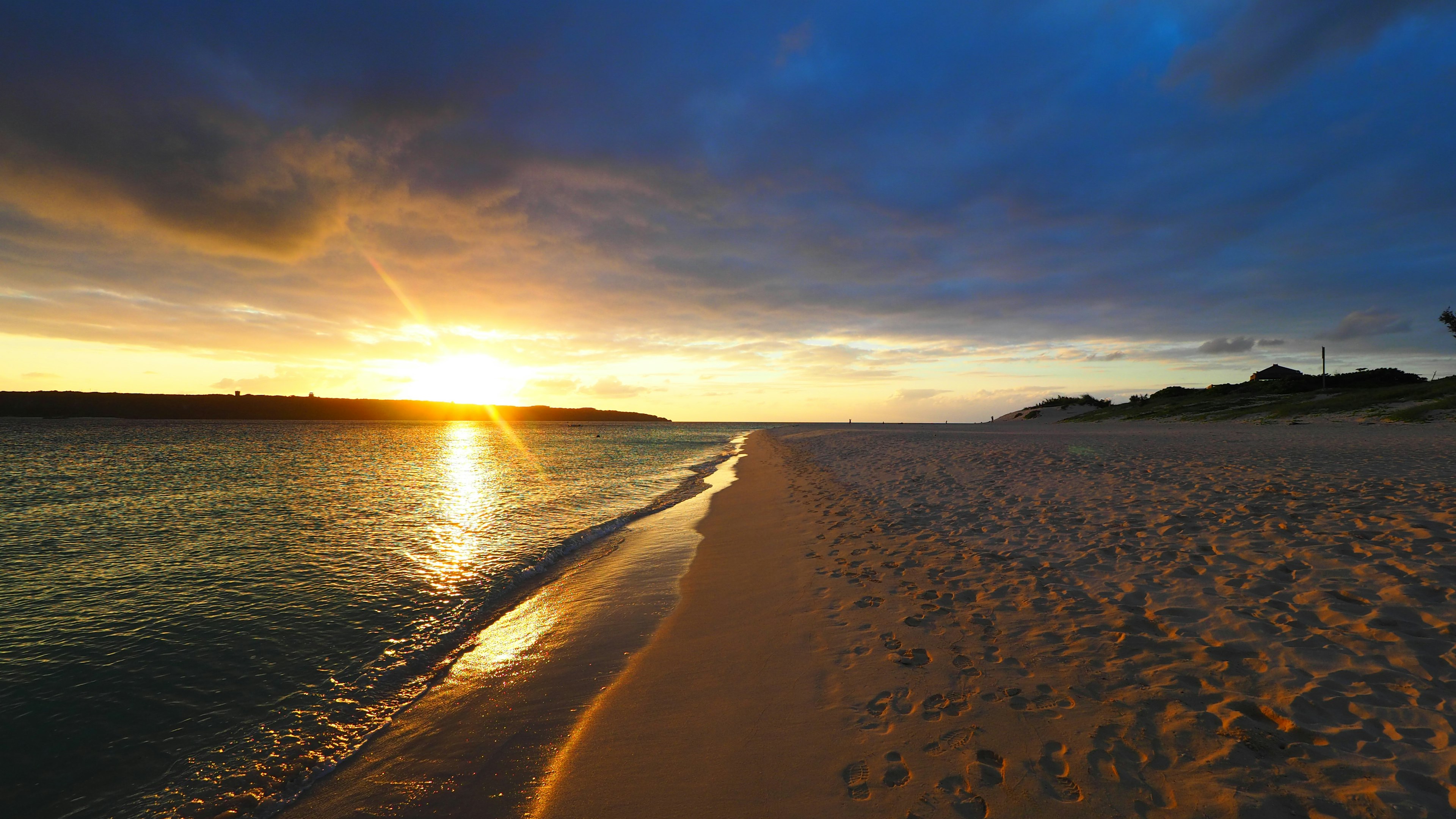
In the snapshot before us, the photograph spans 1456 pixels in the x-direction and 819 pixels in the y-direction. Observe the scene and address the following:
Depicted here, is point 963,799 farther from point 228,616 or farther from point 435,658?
point 228,616

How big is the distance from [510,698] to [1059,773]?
19.4 ft

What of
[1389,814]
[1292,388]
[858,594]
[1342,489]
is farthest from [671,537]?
[1292,388]

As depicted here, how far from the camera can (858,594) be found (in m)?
8.92

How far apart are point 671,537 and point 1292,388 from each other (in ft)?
270

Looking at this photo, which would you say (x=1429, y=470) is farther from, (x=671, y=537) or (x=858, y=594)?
(x=671, y=537)

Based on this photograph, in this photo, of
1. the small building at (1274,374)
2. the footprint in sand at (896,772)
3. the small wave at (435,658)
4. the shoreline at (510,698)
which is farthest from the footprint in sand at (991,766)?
the small building at (1274,374)

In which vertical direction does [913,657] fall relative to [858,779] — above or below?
above

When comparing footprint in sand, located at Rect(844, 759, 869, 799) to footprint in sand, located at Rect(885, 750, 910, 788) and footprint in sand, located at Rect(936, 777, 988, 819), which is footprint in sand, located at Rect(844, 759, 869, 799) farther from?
footprint in sand, located at Rect(936, 777, 988, 819)

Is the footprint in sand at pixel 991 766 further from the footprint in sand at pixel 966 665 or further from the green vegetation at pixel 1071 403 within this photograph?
the green vegetation at pixel 1071 403

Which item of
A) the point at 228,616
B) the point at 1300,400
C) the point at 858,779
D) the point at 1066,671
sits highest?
the point at 1300,400

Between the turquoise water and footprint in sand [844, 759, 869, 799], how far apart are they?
5253 millimetres

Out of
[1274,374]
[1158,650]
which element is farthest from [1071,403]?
[1158,650]

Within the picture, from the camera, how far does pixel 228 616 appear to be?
9.43 m

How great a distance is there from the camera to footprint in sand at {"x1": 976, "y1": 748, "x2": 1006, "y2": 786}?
4.33m
